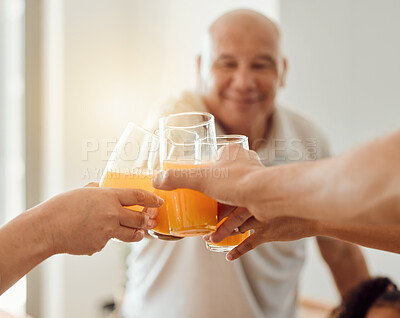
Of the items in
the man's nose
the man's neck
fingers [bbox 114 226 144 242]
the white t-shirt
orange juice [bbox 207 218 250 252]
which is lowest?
the white t-shirt

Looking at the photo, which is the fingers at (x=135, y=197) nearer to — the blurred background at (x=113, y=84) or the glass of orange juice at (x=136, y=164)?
the glass of orange juice at (x=136, y=164)

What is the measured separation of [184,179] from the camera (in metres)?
0.81

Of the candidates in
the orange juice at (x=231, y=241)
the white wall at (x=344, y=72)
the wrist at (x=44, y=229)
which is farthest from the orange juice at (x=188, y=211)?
the white wall at (x=344, y=72)

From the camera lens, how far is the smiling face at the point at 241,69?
1723 mm

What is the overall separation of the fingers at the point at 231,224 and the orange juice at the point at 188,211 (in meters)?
0.04

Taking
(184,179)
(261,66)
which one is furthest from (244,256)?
(184,179)

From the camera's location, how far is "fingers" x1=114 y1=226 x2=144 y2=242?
2.97 feet

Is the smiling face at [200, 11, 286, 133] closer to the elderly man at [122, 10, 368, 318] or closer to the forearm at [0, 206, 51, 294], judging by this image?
the elderly man at [122, 10, 368, 318]

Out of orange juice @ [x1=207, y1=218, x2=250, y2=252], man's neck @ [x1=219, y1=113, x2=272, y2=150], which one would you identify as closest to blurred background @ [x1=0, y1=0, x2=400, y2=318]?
man's neck @ [x1=219, y1=113, x2=272, y2=150]

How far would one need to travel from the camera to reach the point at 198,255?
5.37 ft

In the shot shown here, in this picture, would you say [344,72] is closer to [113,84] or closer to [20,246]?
[113,84]

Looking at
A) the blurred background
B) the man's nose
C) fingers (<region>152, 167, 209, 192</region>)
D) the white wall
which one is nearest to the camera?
fingers (<region>152, 167, 209, 192</region>)

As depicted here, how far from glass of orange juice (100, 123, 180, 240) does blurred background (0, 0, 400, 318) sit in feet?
5.67

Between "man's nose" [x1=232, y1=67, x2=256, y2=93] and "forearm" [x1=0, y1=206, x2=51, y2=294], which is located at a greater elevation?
"man's nose" [x1=232, y1=67, x2=256, y2=93]
